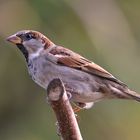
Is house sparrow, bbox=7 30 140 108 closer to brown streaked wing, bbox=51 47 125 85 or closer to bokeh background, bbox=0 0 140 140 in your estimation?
brown streaked wing, bbox=51 47 125 85

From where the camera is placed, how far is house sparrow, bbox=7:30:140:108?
20.5ft

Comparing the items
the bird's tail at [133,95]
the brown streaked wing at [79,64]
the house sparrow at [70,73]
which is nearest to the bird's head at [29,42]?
the house sparrow at [70,73]

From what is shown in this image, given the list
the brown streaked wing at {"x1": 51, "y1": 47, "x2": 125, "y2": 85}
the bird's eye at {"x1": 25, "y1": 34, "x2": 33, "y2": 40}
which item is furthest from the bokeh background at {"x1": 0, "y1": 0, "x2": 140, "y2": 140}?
the bird's eye at {"x1": 25, "y1": 34, "x2": 33, "y2": 40}

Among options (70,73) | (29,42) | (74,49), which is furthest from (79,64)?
(74,49)

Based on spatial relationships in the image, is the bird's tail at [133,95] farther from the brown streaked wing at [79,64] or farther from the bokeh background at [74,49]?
the bokeh background at [74,49]

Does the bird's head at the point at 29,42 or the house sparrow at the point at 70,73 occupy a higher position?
the bird's head at the point at 29,42

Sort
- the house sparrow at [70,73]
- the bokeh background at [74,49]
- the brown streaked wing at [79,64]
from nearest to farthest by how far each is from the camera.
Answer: the house sparrow at [70,73] < the brown streaked wing at [79,64] < the bokeh background at [74,49]

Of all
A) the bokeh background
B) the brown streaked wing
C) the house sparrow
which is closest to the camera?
the house sparrow

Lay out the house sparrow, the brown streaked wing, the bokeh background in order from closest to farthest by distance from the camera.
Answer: the house sparrow
the brown streaked wing
the bokeh background

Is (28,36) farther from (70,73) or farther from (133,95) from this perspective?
(133,95)

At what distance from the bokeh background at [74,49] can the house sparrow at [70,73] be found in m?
2.31

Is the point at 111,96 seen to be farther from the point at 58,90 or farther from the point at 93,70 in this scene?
the point at 58,90

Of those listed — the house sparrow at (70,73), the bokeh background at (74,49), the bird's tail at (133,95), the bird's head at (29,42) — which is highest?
the bokeh background at (74,49)

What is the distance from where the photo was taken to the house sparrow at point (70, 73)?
20.5ft
